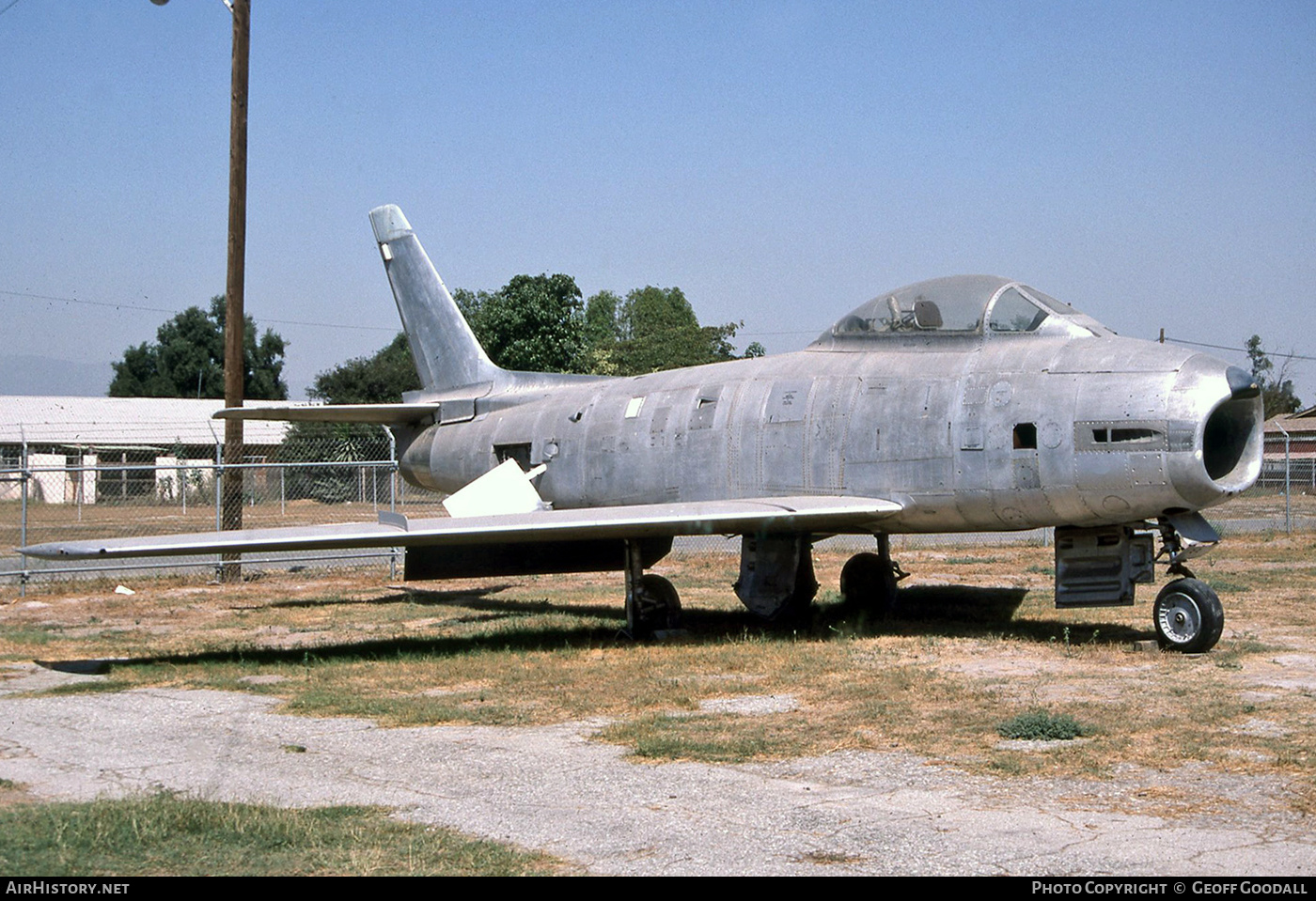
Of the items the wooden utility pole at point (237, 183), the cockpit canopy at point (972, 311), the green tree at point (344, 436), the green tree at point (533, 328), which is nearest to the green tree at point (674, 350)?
the green tree at point (533, 328)

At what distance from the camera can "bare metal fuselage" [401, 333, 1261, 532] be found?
1045 centimetres

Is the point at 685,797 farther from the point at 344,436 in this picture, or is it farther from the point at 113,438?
the point at 344,436

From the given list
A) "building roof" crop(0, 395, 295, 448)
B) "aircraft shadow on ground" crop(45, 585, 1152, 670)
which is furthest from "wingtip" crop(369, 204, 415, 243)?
"building roof" crop(0, 395, 295, 448)

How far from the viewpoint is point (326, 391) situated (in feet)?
248

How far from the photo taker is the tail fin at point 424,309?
18156 millimetres

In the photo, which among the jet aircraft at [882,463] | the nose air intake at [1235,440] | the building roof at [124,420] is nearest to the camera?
the jet aircraft at [882,463]

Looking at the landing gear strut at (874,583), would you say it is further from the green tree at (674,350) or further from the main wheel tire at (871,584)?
the green tree at (674,350)

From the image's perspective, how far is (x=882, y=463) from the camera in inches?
475

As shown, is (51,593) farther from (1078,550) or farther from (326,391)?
(326,391)

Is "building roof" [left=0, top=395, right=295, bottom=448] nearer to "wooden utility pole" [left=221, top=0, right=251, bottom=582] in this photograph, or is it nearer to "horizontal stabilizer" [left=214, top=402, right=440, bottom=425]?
"wooden utility pole" [left=221, top=0, right=251, bottom=582]

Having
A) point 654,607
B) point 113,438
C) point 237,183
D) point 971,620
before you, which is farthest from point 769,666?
point 113,438

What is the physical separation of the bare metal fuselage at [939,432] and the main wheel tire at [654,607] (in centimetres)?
114
